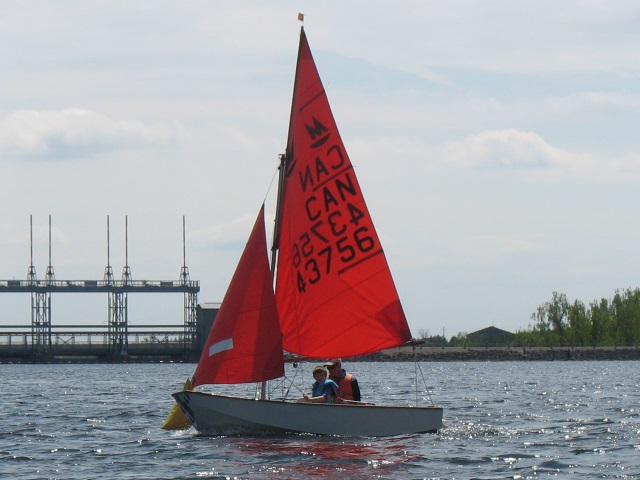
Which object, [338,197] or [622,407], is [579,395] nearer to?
[622,407]

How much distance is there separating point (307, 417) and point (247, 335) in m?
2.67

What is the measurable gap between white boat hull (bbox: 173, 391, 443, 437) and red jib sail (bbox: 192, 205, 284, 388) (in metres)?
0.77

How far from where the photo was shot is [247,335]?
31.2 metres

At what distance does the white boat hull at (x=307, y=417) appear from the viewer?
3008cm

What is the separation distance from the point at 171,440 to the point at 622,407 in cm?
1984

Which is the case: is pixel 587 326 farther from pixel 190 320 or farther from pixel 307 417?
pixel 307 417

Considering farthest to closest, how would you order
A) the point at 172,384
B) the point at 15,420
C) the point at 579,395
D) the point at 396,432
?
1. the point at 172,384
2. the point at 579,395
3. the point at 15,420
4. the point at 396,432

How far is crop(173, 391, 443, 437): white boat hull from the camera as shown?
98.7ft

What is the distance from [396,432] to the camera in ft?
101

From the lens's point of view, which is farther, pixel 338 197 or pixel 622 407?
pixel 622 407

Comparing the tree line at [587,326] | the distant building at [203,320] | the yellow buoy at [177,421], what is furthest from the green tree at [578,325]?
the yellow buoy at [177,421]

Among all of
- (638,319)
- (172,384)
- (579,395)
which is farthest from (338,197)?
(638,319)

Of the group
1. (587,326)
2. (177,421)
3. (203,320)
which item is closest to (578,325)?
(587,326)

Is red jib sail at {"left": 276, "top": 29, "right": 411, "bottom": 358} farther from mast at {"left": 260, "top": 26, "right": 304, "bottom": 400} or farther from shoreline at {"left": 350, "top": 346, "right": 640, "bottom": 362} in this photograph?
shoreline at {"left": 350, "top": 346, "right": 640, "bottom": 362}
